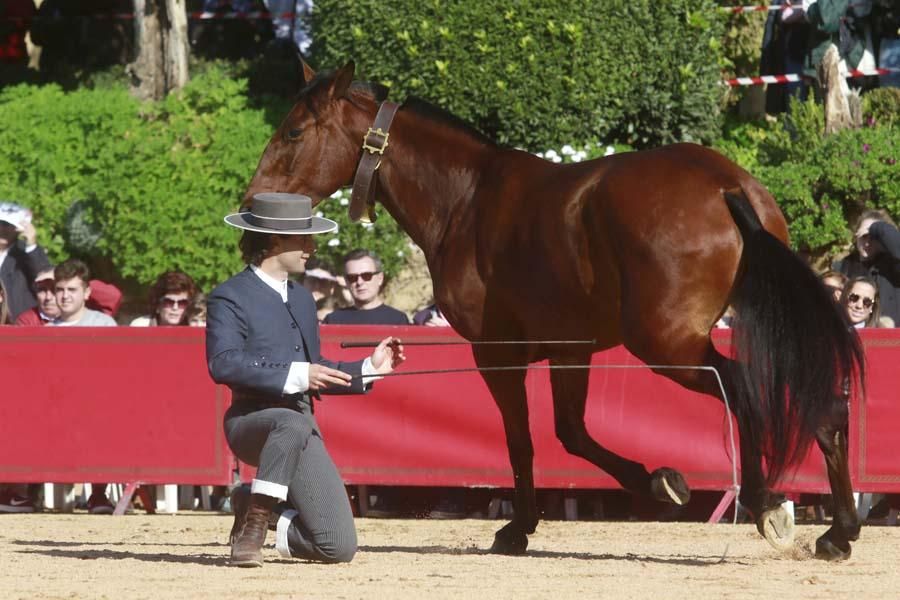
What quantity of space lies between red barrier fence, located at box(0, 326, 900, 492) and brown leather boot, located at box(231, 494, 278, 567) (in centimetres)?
300

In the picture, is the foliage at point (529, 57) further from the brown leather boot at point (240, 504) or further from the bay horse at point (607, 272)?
the brown leather boot at point (240, 504)

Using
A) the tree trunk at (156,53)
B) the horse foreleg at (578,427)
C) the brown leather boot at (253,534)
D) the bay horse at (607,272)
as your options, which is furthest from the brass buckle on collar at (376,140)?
the tree trunk at (156,53)

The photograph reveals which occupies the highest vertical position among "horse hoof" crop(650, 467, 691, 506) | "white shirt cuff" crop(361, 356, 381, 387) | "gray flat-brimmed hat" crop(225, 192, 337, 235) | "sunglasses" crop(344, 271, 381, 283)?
"gray flat-brimmed hat" crop(225, 192, 337, 235)

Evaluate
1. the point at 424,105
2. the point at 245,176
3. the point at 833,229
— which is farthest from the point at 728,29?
the point at 424,105

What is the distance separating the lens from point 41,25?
54.0 feet

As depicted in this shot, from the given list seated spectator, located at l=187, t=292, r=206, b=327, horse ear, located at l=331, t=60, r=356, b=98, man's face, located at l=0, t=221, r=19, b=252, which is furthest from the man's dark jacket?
man's face, located at l=0, t=221, r=19, b=252

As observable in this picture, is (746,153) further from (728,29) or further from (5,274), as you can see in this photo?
(5,274)

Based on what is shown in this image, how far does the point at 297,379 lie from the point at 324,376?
0.13 metres

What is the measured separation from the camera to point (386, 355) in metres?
6.68

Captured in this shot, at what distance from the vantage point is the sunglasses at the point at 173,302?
10.5 metres

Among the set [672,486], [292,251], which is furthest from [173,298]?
[672,486]

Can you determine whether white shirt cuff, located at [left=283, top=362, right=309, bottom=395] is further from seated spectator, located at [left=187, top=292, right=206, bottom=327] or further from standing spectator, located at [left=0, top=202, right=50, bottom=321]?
standing spectator, located at [left=0, top=202, right=50, bottom=321]

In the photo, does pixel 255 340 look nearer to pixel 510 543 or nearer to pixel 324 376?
pixel 324 376

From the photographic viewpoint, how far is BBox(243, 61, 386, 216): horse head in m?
8.12
